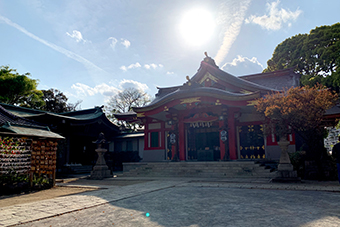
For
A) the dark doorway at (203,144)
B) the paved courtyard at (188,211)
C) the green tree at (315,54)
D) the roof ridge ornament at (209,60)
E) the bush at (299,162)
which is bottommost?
the paved courtyard at (188,211)

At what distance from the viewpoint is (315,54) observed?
29141 mm

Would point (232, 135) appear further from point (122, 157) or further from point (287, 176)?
point (122, 157)

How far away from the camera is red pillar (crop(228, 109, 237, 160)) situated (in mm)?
16172

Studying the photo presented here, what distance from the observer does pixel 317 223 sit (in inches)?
166

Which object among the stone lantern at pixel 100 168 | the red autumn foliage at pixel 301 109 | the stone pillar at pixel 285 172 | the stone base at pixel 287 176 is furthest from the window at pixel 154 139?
the stone base at pixel 287 176

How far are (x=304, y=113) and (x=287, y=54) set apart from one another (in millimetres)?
26510

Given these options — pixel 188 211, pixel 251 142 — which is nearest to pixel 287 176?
pixel 188 211

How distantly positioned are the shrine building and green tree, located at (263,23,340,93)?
25.3ft

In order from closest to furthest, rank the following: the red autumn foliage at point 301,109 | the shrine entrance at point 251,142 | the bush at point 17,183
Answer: the bush at point 17,183, the red autumn foliage at point 301,109, the shrine entrance at point 251,142

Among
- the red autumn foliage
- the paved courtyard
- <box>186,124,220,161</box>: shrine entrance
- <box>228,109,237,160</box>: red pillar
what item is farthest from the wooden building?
the red autumn foliage

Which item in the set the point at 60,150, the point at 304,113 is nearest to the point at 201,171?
the point at 304,113

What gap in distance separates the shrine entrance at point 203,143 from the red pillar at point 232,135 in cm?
190

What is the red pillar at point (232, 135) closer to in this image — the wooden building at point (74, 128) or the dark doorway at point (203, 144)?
the dark doorway at point (203, 144)

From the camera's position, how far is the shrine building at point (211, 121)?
628 inches
